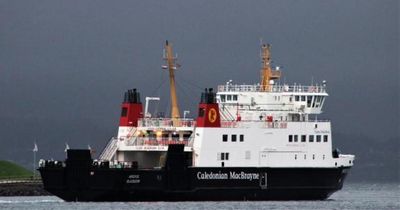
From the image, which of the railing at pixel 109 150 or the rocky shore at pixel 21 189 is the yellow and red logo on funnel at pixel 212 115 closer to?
the railing at pixel 109 150

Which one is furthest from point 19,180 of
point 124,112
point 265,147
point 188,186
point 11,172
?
point 265,147

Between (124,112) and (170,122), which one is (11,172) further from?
(170,122)

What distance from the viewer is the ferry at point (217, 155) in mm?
67062

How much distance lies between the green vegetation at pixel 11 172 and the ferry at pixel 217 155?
30749 mm

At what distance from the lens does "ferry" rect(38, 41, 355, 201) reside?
67.1 metres

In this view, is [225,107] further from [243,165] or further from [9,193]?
[9,193]

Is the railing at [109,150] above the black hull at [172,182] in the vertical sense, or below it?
above

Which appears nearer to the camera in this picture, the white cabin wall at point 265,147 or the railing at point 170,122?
the white cabin wall at point 265,147

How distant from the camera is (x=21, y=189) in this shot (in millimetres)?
87625

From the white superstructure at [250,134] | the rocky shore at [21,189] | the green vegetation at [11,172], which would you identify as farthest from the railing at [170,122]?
the green vegetation at [11,172]

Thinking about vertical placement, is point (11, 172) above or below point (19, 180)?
above

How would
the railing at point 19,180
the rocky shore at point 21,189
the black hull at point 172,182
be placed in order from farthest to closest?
the railing at point 19,180 → the rocky shore at point 21,189 → the black hull at point 172,182

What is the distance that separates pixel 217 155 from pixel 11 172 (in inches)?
1481

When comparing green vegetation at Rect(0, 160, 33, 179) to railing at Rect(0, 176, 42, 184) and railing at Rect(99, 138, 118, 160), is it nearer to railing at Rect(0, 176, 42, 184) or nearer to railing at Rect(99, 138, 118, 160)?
railing at Rect(0, 176, 42, 184)
